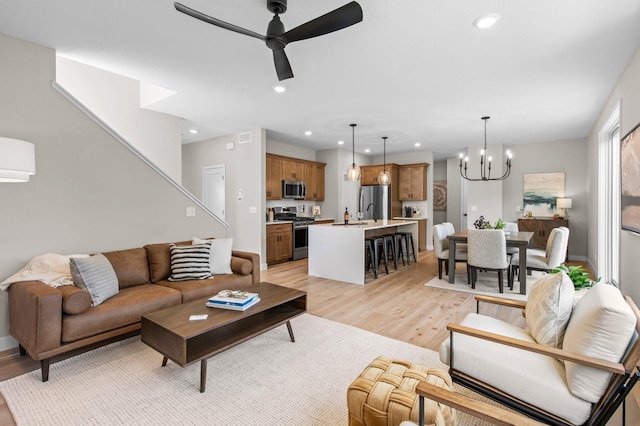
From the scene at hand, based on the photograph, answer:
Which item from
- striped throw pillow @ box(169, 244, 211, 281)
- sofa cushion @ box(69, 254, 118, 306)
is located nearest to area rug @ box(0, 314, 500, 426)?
sofa cushion @ box(69, 254, 118, 306)

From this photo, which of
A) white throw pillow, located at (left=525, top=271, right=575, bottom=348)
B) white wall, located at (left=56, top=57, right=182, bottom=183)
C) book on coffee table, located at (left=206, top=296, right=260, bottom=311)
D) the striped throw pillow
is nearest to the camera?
white throw pillow, located at (left=525, top=271, right=575, bottom=348)

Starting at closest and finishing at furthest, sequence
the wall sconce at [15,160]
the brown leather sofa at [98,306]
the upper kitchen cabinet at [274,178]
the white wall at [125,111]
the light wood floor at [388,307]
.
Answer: the brown leather sofa at [98,306] → the wall sconce at [15,160] → the light wood floor at [388,307] → the white wall at [125,111] → the upper kitchen cabinet at [274,178]

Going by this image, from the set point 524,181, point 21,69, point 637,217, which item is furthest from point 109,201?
point 524,181

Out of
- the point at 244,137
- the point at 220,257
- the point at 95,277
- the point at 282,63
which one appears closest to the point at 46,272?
the point at 95,277

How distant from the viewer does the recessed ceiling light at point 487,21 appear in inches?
91.2

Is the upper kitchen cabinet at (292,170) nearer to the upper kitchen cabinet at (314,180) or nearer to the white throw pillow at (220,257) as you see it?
the upper kitchen cabinet at (314,180)

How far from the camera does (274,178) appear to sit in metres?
6.69

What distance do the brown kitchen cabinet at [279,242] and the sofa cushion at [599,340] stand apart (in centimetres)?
530

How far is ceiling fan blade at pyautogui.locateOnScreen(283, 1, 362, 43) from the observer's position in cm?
181

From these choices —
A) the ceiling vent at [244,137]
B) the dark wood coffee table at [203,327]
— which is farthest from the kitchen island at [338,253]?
the ceiling vent at [244,137]

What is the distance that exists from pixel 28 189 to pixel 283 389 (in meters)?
2.96

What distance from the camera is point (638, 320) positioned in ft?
4.48

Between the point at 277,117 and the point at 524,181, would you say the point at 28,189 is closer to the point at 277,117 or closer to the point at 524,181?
the point at 277,117

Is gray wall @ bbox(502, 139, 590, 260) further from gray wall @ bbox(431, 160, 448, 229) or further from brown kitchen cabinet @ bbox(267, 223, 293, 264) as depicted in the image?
brown kitchen cabinet @ bbox(267, 223, 293, 264)
